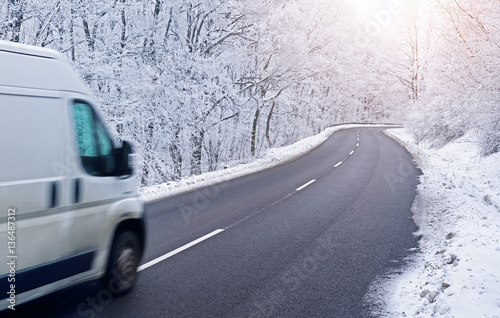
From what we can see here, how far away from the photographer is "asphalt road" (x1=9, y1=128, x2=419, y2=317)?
473cm

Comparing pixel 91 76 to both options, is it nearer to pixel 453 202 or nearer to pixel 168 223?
pixel 168 223

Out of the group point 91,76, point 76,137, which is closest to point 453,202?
point 76,137

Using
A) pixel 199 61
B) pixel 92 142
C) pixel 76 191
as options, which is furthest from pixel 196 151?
pixel 76 191

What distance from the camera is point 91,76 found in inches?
557

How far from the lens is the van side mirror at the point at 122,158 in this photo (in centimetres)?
458

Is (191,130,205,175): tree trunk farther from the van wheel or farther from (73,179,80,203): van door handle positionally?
(73,179,80,203): van door handle

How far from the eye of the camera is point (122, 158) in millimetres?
4625

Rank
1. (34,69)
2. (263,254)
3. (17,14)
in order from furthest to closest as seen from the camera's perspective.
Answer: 1. (17,14)
2. (263,254)
3. (34,69)

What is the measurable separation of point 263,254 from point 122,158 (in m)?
3.06

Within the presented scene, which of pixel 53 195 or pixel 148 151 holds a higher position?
pixel 53 195

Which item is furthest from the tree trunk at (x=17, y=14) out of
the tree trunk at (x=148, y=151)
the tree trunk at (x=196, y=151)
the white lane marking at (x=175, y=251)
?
the tree trunk at (x=196, y=151)

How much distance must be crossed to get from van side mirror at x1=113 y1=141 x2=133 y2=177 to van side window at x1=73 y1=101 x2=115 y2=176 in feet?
0.20
